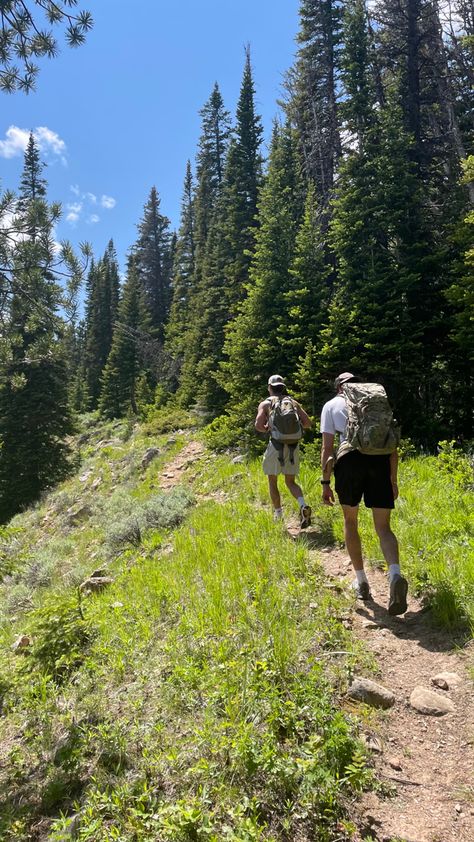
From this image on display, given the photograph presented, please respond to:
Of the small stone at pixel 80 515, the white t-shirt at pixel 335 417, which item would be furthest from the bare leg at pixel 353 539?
the small stone at pixel 80 515

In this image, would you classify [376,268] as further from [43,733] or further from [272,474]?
[43,733]

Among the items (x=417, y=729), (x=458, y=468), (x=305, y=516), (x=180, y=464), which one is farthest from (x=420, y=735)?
(x=180, y=464)

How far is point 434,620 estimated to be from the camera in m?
4.05

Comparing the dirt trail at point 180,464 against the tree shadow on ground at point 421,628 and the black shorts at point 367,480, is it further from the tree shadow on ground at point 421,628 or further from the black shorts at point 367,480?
the tree shadow on ground at point 421,628

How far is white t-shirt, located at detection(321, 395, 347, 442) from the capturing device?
5.12 metres

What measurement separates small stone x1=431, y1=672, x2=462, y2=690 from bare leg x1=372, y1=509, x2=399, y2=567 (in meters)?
1.01

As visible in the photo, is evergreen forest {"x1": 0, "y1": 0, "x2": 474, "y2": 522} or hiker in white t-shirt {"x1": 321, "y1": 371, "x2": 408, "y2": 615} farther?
evergreen forest {"x1": 0, "y1": 0, "x2": 474, "y2": 522}

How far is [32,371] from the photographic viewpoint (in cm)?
2205

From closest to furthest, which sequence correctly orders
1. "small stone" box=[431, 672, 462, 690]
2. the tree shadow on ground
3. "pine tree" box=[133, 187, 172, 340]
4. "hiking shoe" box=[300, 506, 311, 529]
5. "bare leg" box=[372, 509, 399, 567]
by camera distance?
"small stone" box=[431, 672, 462, 690]
the tree shadow on ground
"bare leg" box=[372, 509, 399, 567]
"hiking shoe" box=[300, 506, 311, 529]
"pine tree" box=[133, 187, 172, 340]

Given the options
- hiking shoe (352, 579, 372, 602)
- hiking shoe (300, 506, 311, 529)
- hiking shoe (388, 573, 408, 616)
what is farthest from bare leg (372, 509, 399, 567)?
hiking shoe (300, 506, 311, 529)

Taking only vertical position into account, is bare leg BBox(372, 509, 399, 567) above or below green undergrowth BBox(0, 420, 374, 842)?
above

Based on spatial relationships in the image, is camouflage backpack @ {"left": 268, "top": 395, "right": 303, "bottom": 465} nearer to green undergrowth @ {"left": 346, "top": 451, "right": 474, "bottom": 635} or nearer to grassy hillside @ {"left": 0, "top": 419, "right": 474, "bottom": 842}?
grassy hillside @ {"left": 0, "top": 419, "right": 474, "bottom": 842}

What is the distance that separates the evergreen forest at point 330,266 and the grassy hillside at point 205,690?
3.08 meters

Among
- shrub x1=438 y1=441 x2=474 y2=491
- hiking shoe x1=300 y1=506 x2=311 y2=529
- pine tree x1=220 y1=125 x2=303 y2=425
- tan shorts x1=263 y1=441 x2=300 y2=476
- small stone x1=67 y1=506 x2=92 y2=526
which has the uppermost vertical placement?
pine tree x1=220 y1=125 x2=303 y2=425
